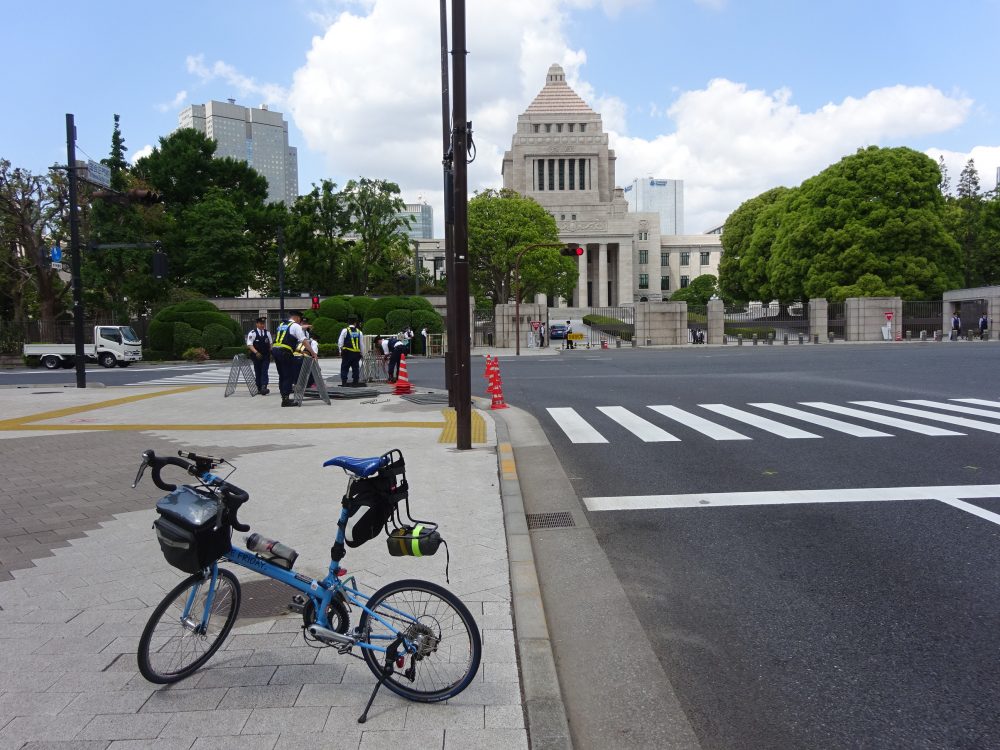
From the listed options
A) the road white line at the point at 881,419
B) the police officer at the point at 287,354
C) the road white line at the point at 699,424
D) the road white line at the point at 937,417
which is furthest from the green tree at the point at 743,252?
the police officer at the point at 287,354

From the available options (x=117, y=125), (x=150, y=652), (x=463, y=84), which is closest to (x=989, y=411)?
(x=463, y=84)

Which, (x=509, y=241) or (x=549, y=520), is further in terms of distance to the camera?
(x=509, y=241)

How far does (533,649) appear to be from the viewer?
3.86 meters

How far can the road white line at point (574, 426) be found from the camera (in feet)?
36.2

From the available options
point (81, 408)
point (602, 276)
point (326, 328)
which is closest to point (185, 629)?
point (81, 408)

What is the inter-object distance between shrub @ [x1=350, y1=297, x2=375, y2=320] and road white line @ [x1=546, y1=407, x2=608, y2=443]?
26.1 metres

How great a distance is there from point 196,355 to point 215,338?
1.46 metres

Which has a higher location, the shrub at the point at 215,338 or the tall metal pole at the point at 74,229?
the tall metal pole at the point at 74,229

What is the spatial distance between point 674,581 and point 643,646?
1.07 meters

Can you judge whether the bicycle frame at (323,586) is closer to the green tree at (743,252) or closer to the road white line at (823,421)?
the road white line at (823,421)

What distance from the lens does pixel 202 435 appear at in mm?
11320

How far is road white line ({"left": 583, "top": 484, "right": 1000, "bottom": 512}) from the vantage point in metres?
7.08

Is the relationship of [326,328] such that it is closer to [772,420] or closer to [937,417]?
[772,420]

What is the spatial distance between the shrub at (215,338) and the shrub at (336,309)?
5091mm
